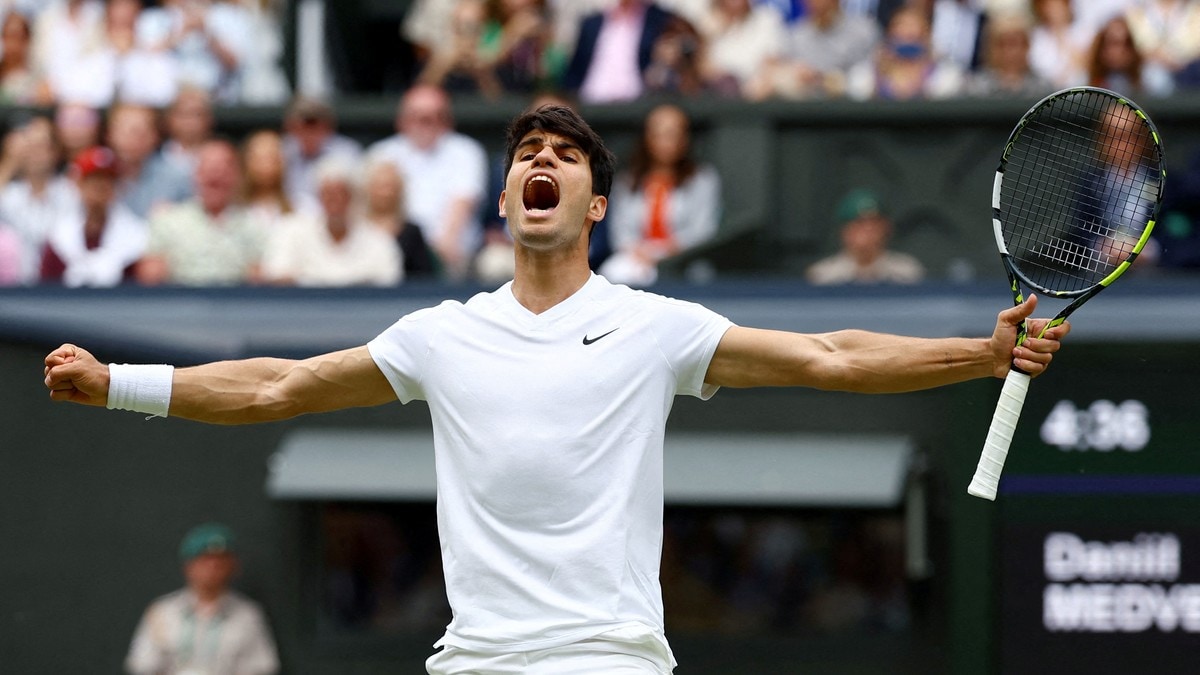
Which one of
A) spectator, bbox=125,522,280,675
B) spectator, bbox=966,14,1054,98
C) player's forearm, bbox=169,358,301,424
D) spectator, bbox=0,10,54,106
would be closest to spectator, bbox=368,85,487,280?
spectator, bbox=125,522,280,675

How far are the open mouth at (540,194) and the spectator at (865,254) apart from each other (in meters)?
4.96

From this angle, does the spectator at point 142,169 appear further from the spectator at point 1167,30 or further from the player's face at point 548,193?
the player's face at point 548,193

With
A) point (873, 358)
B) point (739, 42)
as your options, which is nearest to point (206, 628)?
point (739, 42)

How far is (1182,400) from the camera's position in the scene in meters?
8.72

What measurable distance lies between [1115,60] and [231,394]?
6.29 metres

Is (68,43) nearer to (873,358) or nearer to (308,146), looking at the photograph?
(308,146)

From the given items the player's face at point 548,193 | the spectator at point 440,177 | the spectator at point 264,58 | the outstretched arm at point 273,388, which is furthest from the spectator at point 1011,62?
the outstretched arm at point 273,388

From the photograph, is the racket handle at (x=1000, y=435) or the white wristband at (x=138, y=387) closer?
the racket handle at (x=1000, y=435)

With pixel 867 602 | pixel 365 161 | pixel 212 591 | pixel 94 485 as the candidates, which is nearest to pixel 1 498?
pixel 94 485

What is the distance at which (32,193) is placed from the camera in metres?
10.6

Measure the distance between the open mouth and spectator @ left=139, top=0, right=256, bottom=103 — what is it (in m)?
6.90

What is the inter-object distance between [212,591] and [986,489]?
5911mm

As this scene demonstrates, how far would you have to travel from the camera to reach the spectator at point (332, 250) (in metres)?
10.1

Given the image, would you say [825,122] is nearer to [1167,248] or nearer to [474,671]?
[1167,248]
